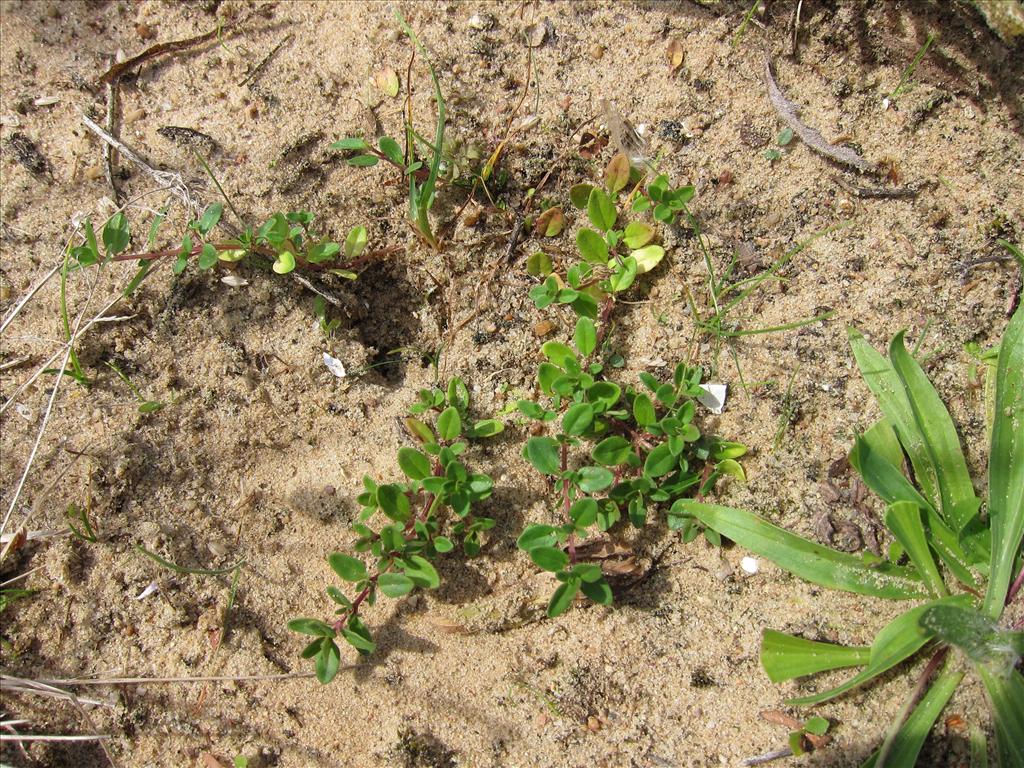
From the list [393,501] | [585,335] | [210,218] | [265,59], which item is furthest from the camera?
[265,59]

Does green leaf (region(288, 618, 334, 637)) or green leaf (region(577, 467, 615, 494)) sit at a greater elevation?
green leaf (region(577, 467, 615, 494))

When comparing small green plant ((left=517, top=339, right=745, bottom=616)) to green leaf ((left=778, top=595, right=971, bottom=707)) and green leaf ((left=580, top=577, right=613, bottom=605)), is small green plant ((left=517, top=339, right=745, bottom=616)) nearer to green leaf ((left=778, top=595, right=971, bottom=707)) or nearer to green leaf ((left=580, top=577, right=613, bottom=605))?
green leaf ((left=580, top=577, right=613, bottom=605))

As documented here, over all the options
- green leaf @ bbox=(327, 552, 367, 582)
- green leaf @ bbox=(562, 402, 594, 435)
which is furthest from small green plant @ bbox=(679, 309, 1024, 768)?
green leaf @ bbox=(327, 552, 367, 582)

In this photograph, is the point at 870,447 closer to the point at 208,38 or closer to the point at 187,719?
the point at 187,719

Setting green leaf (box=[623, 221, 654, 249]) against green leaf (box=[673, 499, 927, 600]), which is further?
green leaf (box=[623, 221, 654, 249])

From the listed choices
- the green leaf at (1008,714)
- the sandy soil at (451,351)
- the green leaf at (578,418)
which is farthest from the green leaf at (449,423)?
the green leaf at (1008,714)

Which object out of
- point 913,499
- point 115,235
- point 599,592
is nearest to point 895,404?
point 913,499

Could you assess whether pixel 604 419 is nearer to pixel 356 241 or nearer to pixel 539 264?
pixel 539 264

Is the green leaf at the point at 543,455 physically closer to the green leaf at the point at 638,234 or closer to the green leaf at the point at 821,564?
the green leaf at the point at 821,564
